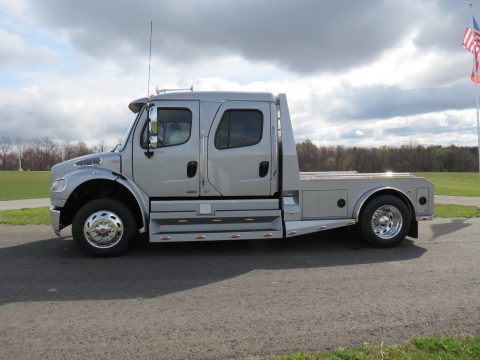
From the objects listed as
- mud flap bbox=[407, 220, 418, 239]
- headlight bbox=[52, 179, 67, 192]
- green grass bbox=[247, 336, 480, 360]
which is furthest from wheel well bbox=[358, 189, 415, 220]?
headlight bbox=[52, 179, 67, 192]

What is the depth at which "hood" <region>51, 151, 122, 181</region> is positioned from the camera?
6.61 meters

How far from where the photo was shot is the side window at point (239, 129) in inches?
267

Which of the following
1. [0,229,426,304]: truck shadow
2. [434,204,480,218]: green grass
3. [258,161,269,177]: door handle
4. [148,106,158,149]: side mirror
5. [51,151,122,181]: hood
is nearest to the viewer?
[0,229,426,304]: truck shadow

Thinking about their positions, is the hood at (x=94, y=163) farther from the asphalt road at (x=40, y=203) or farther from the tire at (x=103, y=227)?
the asphalt road at (x=40, y=203)

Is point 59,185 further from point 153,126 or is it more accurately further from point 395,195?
point 395,195

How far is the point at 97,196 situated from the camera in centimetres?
707

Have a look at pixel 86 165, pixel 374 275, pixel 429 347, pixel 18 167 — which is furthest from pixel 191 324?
pixel 18 167

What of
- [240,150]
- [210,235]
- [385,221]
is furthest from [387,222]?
[210,235]

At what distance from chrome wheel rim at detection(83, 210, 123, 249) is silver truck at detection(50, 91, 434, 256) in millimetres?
16

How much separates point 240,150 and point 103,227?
2.60 meters

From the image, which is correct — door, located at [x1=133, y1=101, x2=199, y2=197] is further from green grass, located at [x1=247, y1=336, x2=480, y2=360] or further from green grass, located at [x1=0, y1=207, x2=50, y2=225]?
green grass, located at [x1=0, y1=207, x2=50, y2=225]

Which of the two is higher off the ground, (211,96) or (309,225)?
(211,96)

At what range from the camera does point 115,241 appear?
6.59 metres

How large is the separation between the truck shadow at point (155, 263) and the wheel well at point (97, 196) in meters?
0.65
